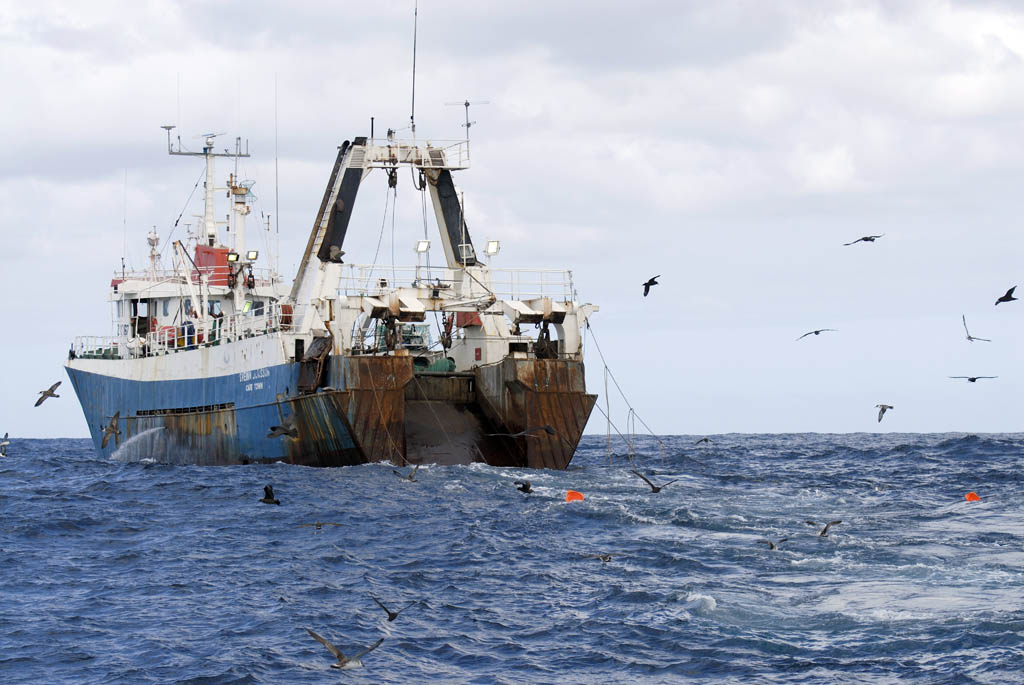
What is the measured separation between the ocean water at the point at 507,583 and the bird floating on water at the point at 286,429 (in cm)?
126

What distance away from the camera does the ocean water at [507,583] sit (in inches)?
579

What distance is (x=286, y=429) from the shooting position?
33625 mm

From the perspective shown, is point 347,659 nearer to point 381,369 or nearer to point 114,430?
point 381,369

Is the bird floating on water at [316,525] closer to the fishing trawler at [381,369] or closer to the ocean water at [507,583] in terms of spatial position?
the ocean water at [507,583]

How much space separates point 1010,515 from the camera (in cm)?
2716

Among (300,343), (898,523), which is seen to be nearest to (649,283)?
(898,523)

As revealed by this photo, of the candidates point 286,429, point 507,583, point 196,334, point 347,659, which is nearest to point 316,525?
point 507,583

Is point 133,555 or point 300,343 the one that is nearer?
point 133,555

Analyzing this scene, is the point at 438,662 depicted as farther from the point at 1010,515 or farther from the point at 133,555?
the point at 1010,515

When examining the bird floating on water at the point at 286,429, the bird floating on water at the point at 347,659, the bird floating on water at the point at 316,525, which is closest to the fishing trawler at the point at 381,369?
the bird floating on water at the point at 286,429

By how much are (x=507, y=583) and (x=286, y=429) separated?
15705 mm

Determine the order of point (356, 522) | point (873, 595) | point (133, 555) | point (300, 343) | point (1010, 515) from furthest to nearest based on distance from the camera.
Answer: point (300, 343)
point (1010, 515)
point (356, 522)
point (133, 555)
point (873, 595)

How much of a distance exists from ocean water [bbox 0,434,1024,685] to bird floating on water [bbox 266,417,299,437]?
49.6 inches

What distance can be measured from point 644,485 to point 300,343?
1081 centimetres
